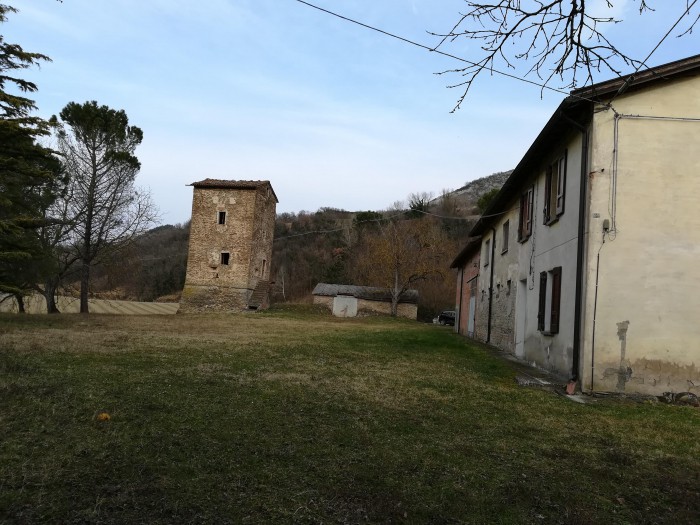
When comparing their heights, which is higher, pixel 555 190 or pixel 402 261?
pixel 402 261

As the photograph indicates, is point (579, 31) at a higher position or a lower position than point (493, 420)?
higher

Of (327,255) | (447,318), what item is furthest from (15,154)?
(327,255)

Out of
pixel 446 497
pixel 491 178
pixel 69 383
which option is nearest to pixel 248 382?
pixel 69 383

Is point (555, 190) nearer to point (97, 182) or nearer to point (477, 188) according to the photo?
point (97, 182)

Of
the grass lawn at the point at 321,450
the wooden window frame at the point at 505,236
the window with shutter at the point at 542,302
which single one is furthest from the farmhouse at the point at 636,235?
the wooden window frame at the point at 505,236

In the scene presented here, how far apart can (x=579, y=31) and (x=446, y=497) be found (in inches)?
141

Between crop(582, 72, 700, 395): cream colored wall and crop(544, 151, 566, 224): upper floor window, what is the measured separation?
5.30ft

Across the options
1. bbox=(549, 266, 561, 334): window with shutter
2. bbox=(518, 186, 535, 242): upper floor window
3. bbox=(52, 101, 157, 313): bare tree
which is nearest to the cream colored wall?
bbox=(549, 266, 561, 334): window with shutter

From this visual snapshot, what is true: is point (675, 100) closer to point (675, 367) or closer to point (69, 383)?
point (675, 367)

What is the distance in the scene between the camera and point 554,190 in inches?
441

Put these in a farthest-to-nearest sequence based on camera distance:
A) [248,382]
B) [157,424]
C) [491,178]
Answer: [491,178] < [248,382] < [157,424]

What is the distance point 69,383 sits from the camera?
6.90 metres

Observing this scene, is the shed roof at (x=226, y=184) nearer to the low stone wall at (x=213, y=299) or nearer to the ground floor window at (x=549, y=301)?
the low stone wall at (x=213, y=299)

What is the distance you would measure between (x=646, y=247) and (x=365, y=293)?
36.7 m
